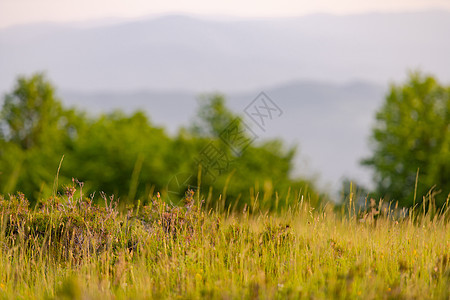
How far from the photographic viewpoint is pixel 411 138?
23.8 meters

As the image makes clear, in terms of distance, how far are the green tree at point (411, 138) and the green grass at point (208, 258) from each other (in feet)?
59.0

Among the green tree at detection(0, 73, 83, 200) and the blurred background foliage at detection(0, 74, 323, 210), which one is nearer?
the blurred background foliage at detection(0, 74, 323, 210)

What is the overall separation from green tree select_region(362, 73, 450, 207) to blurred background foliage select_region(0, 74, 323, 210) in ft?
A: 14.5

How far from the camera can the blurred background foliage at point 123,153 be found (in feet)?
78.6

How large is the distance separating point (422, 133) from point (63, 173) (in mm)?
19530

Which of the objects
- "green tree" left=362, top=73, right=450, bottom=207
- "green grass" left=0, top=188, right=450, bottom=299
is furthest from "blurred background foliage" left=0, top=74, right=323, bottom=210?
"green grass" left=0, top=188, right=450, bottom=299

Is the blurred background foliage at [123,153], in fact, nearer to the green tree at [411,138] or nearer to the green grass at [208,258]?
the green tree at [411,138]

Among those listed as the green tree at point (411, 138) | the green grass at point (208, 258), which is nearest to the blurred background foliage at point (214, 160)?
the green tree at point (411, 138)

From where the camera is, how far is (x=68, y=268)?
5105 millimetres

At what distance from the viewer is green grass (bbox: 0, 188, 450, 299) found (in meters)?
4.09

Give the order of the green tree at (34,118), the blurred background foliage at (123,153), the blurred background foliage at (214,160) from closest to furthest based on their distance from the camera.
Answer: the blurred background foliage at (214,160) < the blurred background foliage at (123,153) < the green tree at (34,118)

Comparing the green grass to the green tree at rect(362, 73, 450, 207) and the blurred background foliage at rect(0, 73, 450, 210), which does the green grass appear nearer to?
the blurred background foliage at rect(0, 73, 450, 210)

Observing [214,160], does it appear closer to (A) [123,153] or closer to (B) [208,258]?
(A) [123,153]

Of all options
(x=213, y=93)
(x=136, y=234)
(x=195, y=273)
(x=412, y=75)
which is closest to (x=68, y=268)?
(x=136, y=234)
